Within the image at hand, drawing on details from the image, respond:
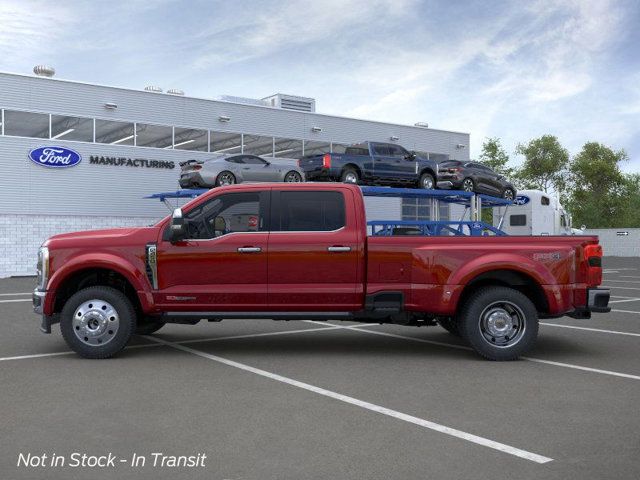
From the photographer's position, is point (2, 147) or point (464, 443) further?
point (2, 147)

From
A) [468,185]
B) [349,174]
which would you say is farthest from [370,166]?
[468,185]

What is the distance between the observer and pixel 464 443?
4785 millimetres

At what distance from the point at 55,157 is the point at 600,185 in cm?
6149

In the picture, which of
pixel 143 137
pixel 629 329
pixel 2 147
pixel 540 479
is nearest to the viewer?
pixel 540 479

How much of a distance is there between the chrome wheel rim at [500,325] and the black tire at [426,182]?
16.3m

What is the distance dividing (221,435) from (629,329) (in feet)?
26.1

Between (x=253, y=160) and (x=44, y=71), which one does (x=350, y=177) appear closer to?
(x=253, y=160)

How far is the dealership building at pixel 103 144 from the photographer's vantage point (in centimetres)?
2756

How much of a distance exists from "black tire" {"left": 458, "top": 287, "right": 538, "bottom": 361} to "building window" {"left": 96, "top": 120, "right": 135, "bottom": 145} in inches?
961

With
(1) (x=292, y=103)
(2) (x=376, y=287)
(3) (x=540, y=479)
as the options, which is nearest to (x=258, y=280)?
(2) (x=376, y=287)

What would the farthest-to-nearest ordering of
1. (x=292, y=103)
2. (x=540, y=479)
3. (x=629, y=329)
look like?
(x=292, y=103) < (x=629, y=329) < (x=540, y=479)

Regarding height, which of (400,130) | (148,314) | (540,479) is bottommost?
(540,479)

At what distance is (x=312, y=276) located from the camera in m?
8.12

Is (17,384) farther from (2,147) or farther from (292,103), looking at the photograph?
(292,103)
